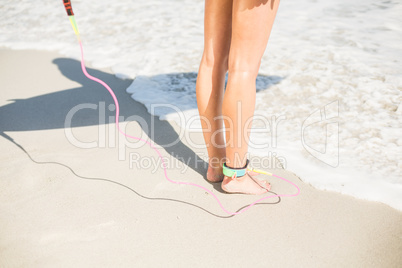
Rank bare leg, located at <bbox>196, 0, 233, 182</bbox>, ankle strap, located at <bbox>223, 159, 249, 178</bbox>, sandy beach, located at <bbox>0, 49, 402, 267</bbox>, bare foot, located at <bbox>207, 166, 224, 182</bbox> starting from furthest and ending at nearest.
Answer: bare foot, located at <bbox>207, 166, 224, 182</bbox> < ankle strap, located at <bbox>223, 159, 249, 178</bbox> < bare leg, located at <bbox>196, 0, 233, 182</bbox> < sandy beach, located at <bbox>0, 49, 402, 267</bbox>

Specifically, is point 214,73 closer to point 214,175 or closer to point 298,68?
point 214,175

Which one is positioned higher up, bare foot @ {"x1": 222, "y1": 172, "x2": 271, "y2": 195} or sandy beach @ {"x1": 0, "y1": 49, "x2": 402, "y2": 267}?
bare foot @ {"x1": 222, "y1": 172, "x2": 271, "y2": 195}

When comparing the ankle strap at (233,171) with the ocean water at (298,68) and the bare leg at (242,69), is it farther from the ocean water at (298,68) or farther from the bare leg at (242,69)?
the ocean water at (298,68)

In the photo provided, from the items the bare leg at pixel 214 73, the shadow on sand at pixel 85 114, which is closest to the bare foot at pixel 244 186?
the bare leg at pixel 214 73

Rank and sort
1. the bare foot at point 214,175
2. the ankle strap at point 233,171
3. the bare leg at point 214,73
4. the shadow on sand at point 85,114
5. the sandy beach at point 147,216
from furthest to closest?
the shadow on sand at point 85,114
the bare foot at point 214,175
the ankle strap at point 233,171
the bare leg at point 214,73
the sandy beach at point 147,216

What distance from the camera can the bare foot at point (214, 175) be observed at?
1790mm

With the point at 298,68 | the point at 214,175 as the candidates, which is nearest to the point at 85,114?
the point at 214,175

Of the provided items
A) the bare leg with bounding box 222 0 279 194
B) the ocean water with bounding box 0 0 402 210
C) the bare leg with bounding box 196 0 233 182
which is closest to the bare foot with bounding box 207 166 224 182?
the bare leg with bounding box 196 0 233 182

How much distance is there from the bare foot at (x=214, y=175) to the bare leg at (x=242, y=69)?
0.12m

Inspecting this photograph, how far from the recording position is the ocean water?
1988mm

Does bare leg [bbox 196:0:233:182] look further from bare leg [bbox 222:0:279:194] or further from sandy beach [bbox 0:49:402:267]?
sandy beach [bbox 0:49:402:267]

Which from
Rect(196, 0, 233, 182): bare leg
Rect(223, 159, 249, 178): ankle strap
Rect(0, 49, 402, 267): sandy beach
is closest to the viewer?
Rect(0, 49, 402, 267): sandy beach

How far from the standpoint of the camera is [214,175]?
1.80m

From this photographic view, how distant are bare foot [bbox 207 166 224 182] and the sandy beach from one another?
5 cm
